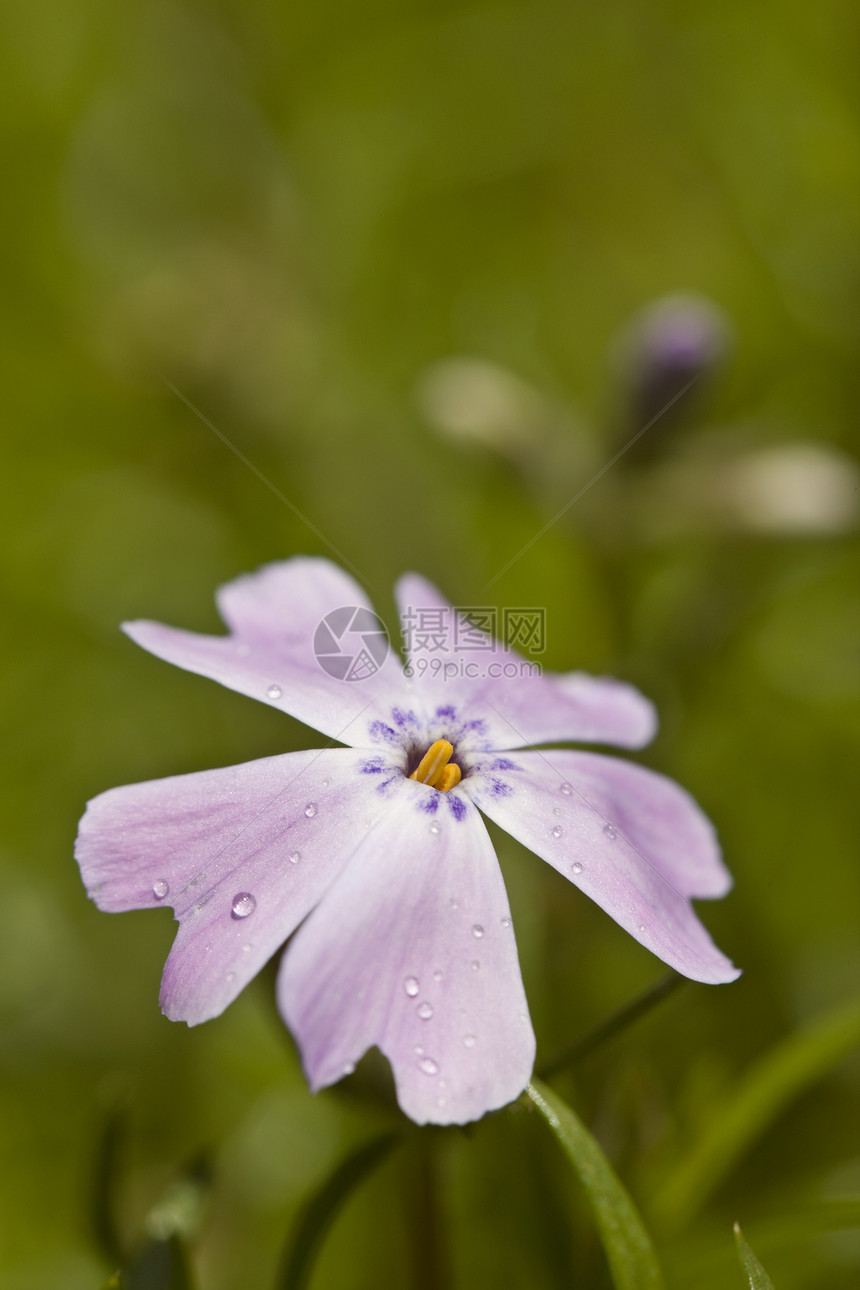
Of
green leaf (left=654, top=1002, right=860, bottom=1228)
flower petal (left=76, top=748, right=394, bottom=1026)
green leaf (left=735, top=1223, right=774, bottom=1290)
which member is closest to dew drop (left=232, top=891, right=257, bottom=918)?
flower petal (left=76, top=748, right=394, bottom=1026)

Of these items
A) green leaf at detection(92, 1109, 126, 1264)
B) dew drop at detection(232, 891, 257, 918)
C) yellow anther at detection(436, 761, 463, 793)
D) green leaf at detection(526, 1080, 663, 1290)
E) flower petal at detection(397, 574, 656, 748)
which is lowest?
green leaf at detection(92, 1109, 126, 1264)

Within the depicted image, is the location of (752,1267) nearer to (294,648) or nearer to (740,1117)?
(740,1117)

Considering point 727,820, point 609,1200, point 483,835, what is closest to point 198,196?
point 727,820

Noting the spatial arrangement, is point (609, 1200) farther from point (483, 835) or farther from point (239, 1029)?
point (239, 1029)

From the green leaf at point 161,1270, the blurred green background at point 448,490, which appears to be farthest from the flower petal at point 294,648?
the green leaf at point 161,1270

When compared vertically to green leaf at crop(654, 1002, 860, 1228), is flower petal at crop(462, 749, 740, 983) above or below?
above

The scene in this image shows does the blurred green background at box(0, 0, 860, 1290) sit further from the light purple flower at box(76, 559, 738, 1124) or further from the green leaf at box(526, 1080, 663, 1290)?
the light purple flower at box(76, 559, 738, 1124)

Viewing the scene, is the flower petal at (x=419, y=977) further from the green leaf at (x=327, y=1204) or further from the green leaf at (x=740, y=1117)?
the green leaf at (x=740, y=1117)
